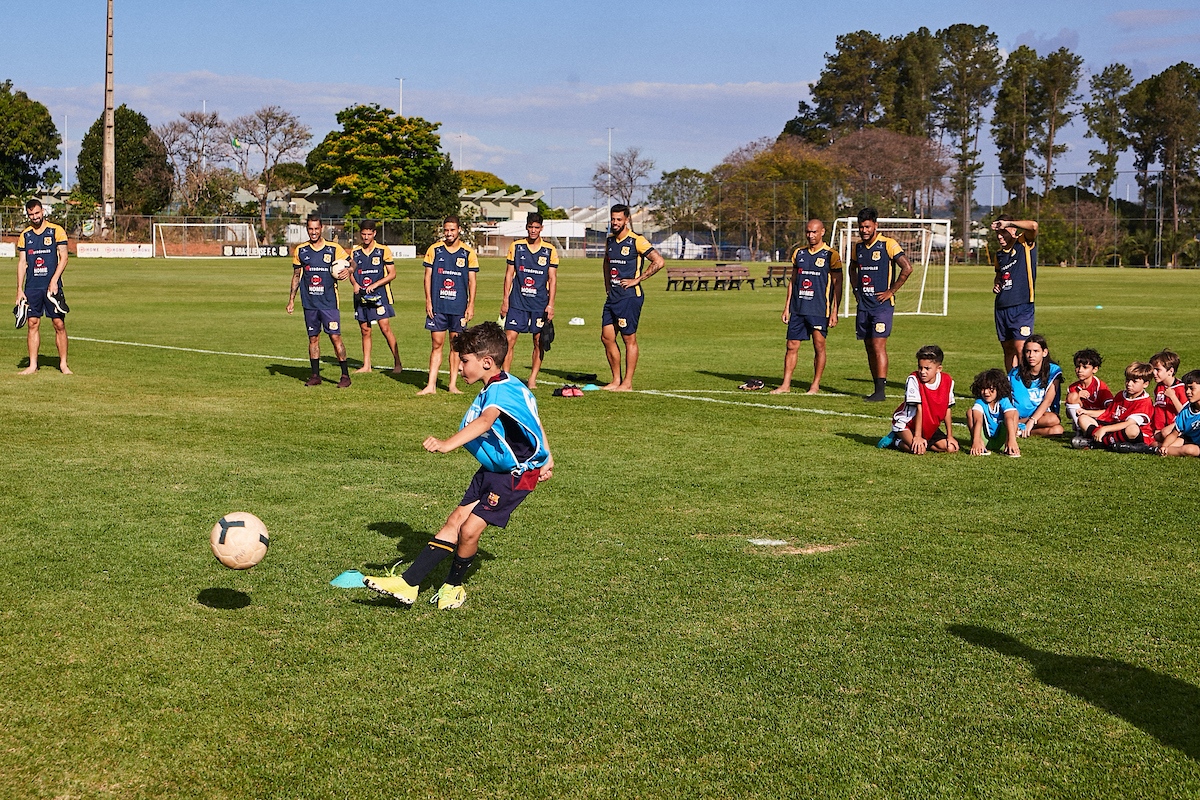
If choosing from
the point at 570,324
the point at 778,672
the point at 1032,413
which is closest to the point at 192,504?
the point at 778,672

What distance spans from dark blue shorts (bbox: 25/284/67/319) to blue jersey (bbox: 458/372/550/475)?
10.7m

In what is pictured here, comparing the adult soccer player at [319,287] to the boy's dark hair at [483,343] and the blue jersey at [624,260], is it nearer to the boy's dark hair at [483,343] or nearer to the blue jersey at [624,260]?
the blue jersey at [624,260]

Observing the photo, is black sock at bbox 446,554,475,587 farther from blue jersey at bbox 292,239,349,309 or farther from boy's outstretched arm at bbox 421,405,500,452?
blue jersey at bbox 292,239,349,309

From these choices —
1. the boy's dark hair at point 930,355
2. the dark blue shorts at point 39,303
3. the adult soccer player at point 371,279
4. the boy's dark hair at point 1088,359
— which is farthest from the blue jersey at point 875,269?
the dark blue shorts at point 39,303

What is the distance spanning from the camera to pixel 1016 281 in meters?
12.5

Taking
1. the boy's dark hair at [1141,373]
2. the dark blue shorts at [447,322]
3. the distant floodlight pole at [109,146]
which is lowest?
the boy's dark hair at [1141,373]

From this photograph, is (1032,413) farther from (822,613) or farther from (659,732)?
(659,732)

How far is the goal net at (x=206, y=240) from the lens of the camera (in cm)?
6900

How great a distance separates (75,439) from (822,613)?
728 cm

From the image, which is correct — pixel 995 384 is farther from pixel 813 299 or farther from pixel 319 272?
pixel 319 272

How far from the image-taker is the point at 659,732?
421cm

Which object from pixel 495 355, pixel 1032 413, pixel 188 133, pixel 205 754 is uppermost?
pixel 188 133

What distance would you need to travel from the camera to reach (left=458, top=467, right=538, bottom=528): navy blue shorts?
A: 5660 mm

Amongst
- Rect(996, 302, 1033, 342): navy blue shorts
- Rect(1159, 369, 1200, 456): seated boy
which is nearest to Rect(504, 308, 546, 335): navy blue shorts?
Rect(996, 302, 1033, 342): navy blue shorts
